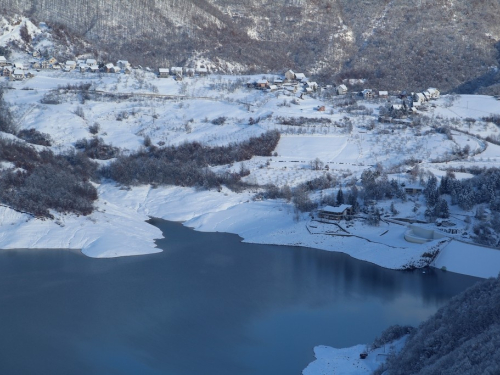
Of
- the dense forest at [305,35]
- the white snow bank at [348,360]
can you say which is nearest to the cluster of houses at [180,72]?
the dense forest at [305,35]

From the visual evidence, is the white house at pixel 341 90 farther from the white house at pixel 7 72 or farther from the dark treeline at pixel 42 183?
the white house at pixel 7 72

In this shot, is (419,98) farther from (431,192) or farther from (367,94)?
(431,192)

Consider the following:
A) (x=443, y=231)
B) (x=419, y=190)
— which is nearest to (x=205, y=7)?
(x=419, y=190)

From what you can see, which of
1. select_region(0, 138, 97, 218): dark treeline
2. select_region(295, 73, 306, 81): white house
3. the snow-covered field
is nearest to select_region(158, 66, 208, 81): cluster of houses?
the snow-covered field

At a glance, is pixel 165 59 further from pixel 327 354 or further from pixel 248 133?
pixel 327 354

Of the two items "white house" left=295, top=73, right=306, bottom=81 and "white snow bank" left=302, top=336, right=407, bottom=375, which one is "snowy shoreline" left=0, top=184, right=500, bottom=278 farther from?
"white house" left=295, top=73, right=306, bottom=81
